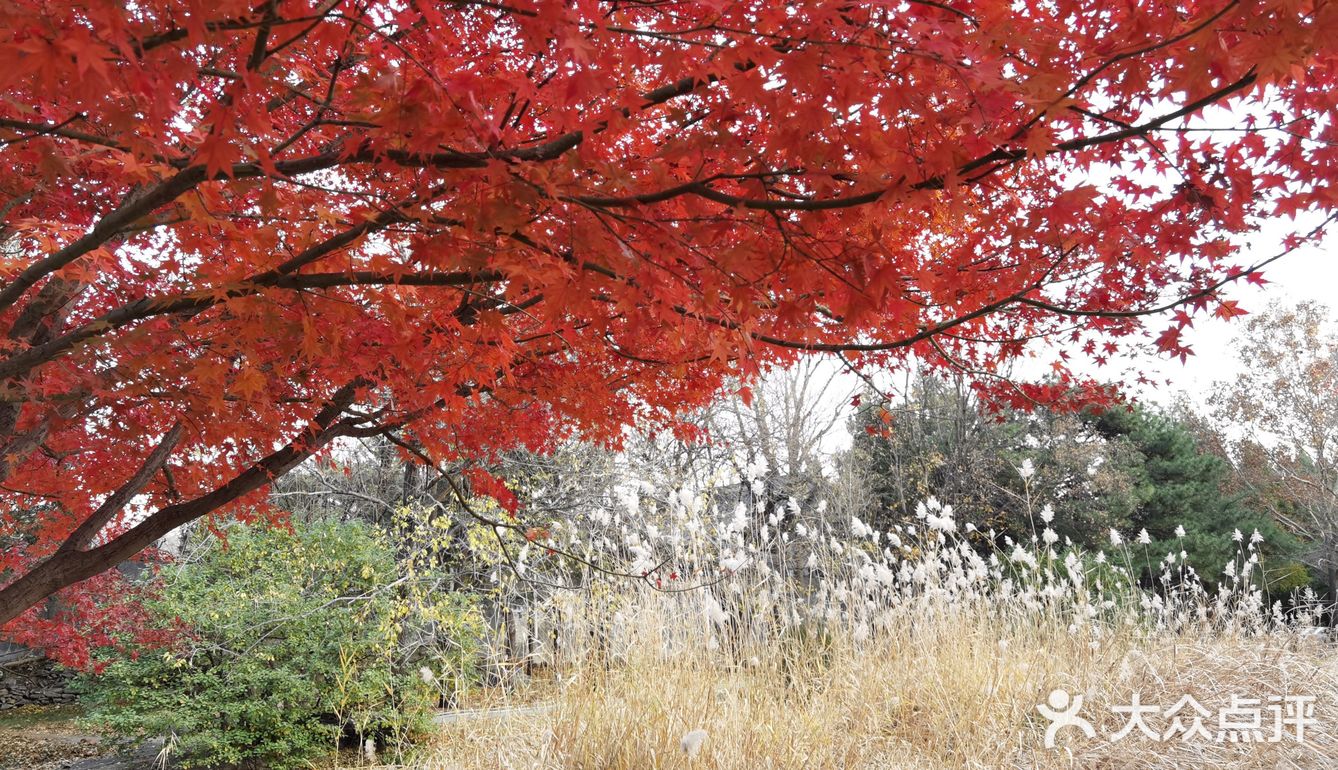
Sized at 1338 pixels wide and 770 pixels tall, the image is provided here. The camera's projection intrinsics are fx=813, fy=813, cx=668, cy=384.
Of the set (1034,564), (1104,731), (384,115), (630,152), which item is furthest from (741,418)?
(384,115)

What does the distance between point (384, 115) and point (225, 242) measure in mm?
1823

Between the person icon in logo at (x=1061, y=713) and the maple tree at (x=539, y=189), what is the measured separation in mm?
1785

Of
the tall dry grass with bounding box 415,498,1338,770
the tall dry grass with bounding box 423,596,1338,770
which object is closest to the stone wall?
the tall dry grass with bounding box 415,498,1338,770

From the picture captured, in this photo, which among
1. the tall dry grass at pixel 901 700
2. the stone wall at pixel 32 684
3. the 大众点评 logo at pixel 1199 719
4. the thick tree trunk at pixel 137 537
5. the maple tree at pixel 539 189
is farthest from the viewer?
the stone wall at pixel 32 684

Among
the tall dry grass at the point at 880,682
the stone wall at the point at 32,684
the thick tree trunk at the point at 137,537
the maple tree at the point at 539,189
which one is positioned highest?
the maple tree at the point at 539,189

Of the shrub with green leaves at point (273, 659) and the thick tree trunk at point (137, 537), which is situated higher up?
the thick tree trunk at point (137, 537)

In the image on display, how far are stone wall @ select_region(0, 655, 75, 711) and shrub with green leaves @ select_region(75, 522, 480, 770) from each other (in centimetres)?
551

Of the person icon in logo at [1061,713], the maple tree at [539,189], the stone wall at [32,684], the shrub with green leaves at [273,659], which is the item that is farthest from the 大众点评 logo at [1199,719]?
the stone wall at [32,684]

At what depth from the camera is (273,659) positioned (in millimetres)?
6242

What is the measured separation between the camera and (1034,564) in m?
4.97

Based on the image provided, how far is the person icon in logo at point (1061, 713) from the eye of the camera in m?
3.70

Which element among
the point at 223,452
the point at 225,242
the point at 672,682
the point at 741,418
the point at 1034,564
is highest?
the point at 741,418

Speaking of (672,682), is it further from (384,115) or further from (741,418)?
(741,418)

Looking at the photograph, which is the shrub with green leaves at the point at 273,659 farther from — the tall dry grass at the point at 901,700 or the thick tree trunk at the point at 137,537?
the thick tree trunk at the point at 137,537
